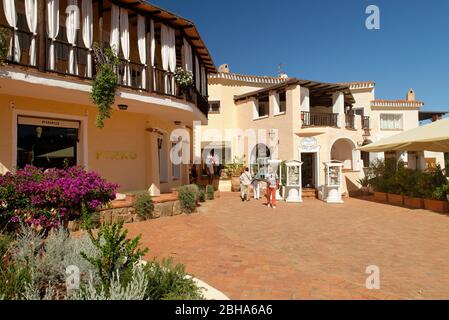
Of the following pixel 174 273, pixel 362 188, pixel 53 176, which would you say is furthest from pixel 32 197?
pixel 362 188

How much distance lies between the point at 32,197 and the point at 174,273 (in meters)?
2.94

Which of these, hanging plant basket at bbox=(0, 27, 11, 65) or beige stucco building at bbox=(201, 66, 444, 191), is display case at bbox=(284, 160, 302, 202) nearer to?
beige stucco building at bbox=(201, 66, 444, 191)

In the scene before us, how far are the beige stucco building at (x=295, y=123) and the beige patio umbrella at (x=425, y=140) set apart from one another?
467cm

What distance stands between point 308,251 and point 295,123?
12.9m

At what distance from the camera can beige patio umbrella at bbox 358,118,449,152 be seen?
11.3 meters

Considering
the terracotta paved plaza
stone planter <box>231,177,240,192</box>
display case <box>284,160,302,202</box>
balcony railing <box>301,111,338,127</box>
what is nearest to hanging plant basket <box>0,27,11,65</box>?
the terracotta paved plaza

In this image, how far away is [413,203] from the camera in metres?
13.2

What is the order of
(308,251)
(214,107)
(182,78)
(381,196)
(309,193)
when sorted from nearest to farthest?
(308,251) → (182,78) → (381,196) → (309,193) → (214,107)

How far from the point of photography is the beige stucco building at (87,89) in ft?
25.3

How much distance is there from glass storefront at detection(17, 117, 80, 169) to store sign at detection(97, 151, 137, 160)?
0.88m

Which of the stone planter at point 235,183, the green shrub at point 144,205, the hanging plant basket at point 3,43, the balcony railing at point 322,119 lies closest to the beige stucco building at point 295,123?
the balcony railing at point 322,119

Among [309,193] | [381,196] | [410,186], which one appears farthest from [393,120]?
[410,186]

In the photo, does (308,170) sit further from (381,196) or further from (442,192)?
(442,192)

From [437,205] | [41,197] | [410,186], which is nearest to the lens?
[41,197]
